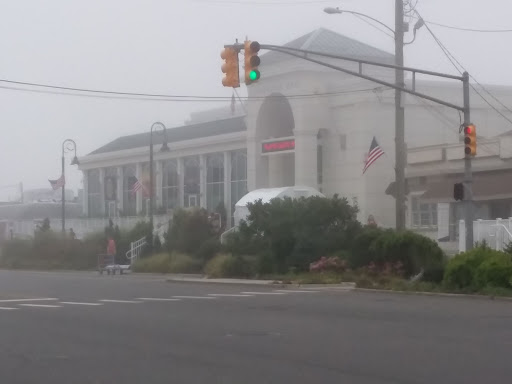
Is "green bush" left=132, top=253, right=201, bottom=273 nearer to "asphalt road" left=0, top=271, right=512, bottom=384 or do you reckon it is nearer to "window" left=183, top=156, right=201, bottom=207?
"asphalt road" left=0, top=271, right=512, bottom=384

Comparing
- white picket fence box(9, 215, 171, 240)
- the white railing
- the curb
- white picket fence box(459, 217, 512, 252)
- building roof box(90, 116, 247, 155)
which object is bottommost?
the curb

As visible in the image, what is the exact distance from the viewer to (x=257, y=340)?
1689cm

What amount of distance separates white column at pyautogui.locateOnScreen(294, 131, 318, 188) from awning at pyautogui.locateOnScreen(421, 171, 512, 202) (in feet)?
33.2

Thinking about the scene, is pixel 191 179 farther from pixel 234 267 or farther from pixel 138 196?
pixel 234 267

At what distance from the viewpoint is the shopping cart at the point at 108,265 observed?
49750mm

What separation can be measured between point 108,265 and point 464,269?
25.3m

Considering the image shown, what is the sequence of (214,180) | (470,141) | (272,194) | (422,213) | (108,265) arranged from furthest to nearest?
(214,180) < (422,213) < (272,194) < (108,265) < (470,141)

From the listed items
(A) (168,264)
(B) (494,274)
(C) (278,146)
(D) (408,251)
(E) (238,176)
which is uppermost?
(C) (278,146)

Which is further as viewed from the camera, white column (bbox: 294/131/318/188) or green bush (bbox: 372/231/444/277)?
white column (bbox: 294/131/318/188)

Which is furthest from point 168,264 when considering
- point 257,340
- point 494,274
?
point 257,340

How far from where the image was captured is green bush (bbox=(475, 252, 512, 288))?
2780 cm

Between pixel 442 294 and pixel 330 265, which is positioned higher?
pixel 330 265

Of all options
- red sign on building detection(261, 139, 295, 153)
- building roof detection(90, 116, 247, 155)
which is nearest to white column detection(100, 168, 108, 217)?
building roof detection(90, 116, 247, 155)

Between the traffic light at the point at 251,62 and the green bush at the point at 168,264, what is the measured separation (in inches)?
883
